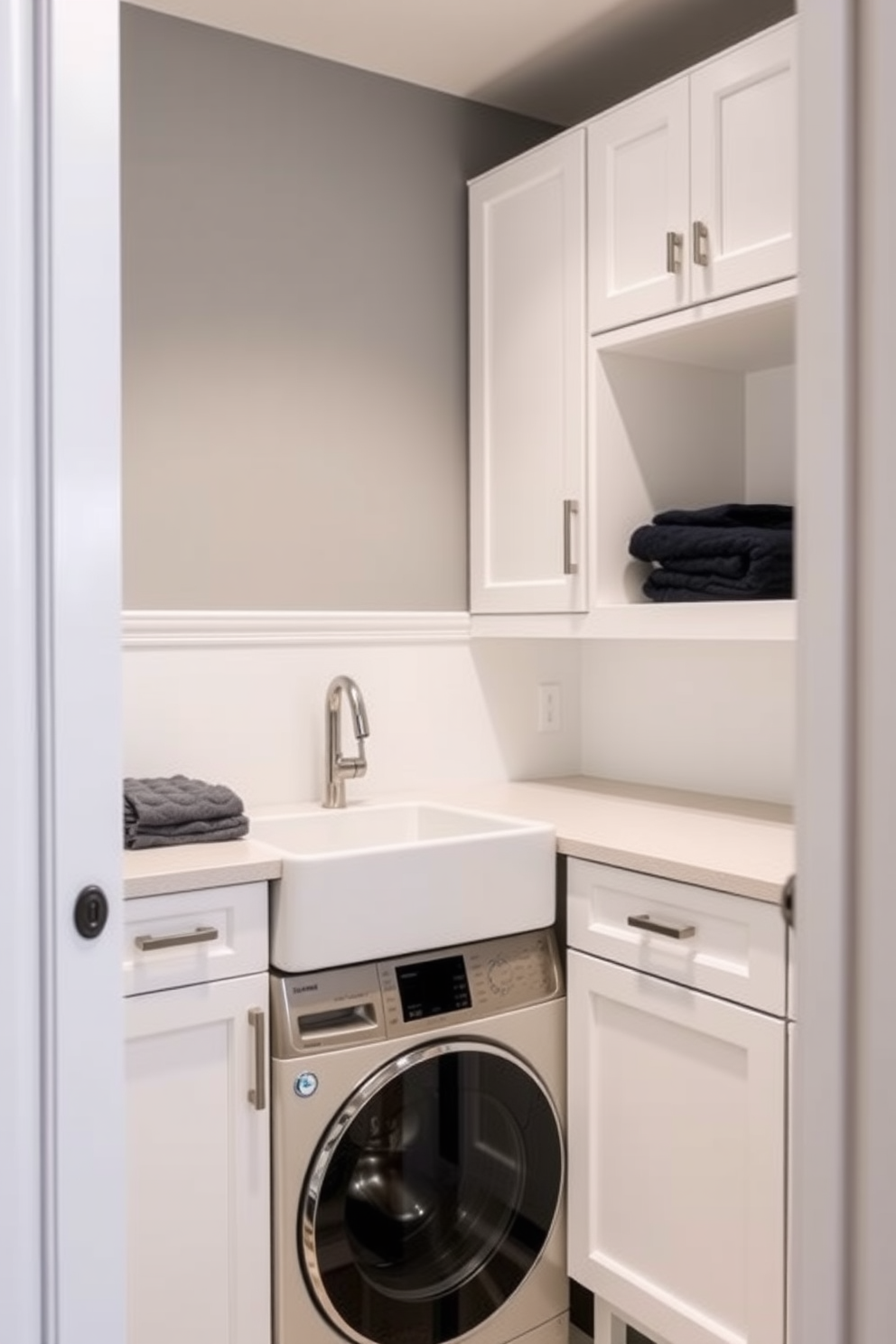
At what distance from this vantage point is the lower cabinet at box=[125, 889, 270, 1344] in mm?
1774

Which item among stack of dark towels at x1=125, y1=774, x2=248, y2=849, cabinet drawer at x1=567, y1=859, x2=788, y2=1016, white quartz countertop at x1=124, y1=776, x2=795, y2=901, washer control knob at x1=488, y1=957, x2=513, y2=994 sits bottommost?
washer control knob at x1=488, y1=957, x2=513, y2=994

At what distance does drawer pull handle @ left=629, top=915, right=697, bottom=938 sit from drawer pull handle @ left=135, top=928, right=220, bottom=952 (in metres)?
0.68

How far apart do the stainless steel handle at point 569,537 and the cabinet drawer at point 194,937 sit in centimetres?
93

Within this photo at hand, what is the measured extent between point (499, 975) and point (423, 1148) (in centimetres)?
31

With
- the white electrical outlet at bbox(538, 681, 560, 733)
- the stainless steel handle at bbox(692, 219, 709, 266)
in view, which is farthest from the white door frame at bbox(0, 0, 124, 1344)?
the white electrical outlet at bbox(538, 681, 560, 733)

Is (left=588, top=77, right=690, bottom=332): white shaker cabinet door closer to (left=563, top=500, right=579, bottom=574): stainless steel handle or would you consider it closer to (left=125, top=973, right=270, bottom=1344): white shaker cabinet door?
(left=563, top=500, right=579, bottom=574): stainless steel handle

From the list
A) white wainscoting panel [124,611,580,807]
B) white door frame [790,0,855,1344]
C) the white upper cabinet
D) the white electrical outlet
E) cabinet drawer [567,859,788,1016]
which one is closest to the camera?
white door frame [790,0,855,1344]

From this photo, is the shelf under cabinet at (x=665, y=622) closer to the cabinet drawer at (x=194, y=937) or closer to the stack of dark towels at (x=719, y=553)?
the stack of dark towels at (x=719, y=553)

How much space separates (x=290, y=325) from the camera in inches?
97.0

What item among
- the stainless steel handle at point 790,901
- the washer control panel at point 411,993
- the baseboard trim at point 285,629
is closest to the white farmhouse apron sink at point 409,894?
the washer control panel at point 411,993

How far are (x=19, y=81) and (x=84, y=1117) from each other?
3.11ft

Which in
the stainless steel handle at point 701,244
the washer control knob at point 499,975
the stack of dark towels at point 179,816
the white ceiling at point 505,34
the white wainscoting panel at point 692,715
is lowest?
the washer control knob at point 499,975

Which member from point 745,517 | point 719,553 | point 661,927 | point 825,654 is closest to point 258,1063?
point 661,927

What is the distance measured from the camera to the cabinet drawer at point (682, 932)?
1.74 metres
